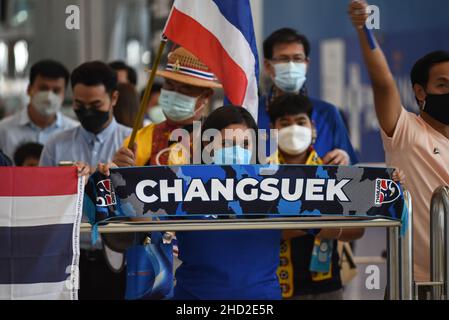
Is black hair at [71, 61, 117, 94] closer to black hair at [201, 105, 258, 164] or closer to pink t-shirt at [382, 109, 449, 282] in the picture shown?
black hair at [201, 105, 258, 164]

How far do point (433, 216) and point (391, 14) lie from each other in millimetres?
6253

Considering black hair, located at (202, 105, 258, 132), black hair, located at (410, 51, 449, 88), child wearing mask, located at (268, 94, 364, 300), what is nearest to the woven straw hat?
child wearing mask, located at (268, 94, 364, 300)

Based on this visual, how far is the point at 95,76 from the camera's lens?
6.75 m

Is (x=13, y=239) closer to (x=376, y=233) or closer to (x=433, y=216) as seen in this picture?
(x=433, y=216)

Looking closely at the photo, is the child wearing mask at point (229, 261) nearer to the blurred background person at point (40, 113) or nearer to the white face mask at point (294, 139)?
the white face mask at point (294, 139)

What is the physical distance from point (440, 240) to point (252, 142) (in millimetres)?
934

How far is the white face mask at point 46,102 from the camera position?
7.89 m

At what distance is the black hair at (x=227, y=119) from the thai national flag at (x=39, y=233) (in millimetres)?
680

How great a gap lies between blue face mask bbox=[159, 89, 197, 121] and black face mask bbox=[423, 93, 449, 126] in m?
1.32

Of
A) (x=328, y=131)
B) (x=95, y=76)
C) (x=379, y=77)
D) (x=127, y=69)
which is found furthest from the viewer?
(x=127, y=69)

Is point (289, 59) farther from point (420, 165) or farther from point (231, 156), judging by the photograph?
point (231, 156)

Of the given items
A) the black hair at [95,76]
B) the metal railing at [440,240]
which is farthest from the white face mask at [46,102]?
the metal railing at [440,240]

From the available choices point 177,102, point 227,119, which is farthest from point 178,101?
point 227,119

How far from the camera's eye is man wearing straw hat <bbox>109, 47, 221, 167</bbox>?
19.9 ft
